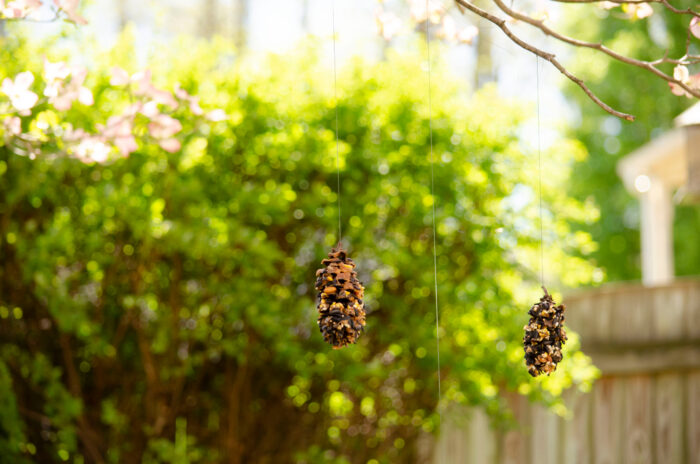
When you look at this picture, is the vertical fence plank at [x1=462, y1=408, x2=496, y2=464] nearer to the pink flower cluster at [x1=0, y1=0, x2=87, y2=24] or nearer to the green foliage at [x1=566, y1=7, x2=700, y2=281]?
the pink flower cluster at [x1=0, y1=0, x2=87, y2=24]

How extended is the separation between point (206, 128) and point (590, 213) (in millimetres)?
1862

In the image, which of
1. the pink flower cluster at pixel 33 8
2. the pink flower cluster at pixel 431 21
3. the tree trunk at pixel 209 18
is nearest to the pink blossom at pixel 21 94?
the pink flower cluster at pixel 33 8

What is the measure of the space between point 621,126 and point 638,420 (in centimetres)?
601

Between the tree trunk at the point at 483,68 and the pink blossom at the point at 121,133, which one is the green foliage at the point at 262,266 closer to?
the pink blossom at the point at 121,133

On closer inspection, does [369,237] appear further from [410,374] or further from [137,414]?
[137,414]

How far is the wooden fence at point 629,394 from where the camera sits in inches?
172

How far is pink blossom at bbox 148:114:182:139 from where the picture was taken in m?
2.64

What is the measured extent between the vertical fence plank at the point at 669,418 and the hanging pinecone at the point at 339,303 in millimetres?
3174

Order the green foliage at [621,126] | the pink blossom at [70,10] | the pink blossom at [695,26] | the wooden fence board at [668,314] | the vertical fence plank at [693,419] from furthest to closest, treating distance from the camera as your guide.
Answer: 1. the green foliage at [621,126]
2. the wooden fence board at [668,314]
3. the vertical fence plank at [693,419]
4. the pink blossom at [70,10]
5. the pink blossom at [695,26]

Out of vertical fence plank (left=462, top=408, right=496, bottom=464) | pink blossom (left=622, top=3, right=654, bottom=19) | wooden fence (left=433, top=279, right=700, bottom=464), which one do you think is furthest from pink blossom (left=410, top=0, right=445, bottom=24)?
vertical fence plank (left=462, top=408, right=496, bottom=464)

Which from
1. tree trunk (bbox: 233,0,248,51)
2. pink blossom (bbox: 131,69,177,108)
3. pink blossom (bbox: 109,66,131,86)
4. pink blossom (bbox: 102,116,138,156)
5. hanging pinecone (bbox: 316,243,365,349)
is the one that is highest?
tree trunk (bbox: 233,0,248,51)

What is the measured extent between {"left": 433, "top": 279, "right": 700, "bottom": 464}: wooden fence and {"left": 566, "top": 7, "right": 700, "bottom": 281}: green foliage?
15.8 ft

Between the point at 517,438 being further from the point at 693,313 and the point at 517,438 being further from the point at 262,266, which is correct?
the point at 262,266

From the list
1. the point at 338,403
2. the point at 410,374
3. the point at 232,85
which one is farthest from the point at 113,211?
the point at 410,374
